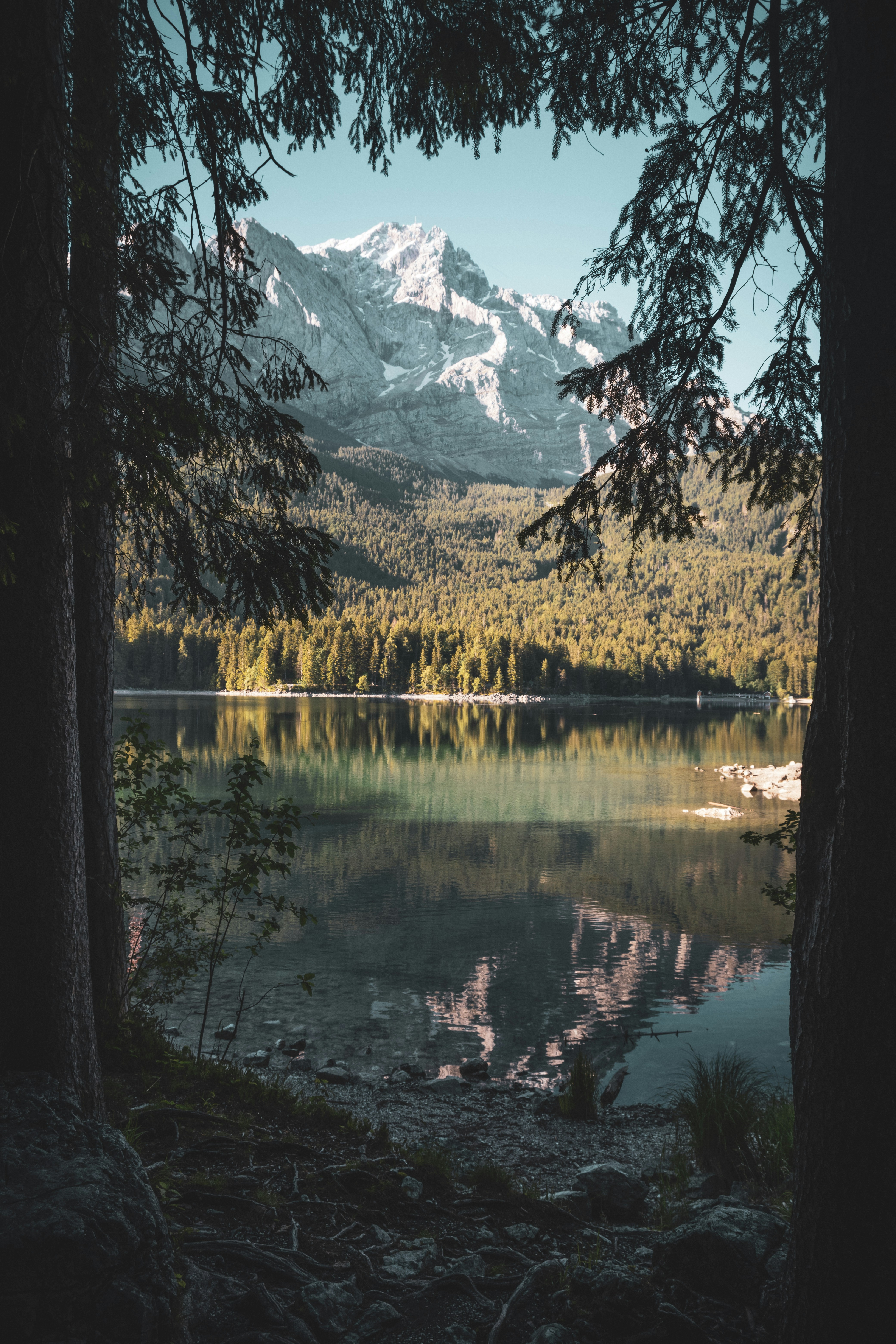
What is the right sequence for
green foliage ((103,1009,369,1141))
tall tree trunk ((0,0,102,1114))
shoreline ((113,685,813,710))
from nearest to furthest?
tall tree trunk ((0,0,102,1114)) < green foliage ((103,1009,369,1141)) < shoreline ((113,685,813,710))

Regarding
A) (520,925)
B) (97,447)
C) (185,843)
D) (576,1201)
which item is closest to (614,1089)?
(576,1201)

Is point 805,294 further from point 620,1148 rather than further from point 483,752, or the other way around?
point 483,752

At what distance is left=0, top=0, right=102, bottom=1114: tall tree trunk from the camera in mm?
3209

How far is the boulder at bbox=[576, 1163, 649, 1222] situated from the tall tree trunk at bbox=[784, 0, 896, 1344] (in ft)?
9.47

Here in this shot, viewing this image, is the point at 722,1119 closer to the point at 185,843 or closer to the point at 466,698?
the point at 185,843

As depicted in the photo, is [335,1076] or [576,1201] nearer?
[576,1201]

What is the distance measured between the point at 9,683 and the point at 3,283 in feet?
5.49

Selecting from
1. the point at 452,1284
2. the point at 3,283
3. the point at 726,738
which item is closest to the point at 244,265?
the point at 3,283

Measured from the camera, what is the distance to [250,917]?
688cm

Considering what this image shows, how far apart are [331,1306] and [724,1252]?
1.74 meters

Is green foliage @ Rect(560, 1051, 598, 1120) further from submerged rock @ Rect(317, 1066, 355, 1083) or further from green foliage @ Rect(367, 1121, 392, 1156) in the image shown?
green foliage @ Rect(367, 1121, 392, 1156)

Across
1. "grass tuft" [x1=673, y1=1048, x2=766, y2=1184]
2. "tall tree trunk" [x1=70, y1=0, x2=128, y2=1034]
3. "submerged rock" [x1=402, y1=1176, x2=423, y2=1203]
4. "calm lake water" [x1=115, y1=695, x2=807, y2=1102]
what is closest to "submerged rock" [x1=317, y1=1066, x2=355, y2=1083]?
"calm lake water" [x1=115, y1=695, x2=807, y2=1102]

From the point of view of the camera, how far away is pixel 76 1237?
96.9 inches

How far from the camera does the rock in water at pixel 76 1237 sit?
2340mm
